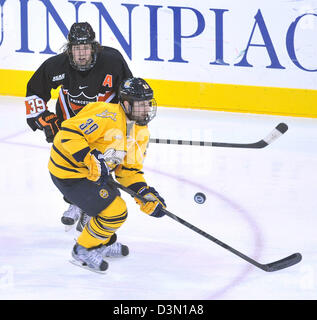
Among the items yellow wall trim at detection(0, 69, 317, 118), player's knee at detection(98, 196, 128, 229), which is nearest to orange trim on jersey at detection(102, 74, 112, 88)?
player's knee at detection(98, 196, 128, 229)

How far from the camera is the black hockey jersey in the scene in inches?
162

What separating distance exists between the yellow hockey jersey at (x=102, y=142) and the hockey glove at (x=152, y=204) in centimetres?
9

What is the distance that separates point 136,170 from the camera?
12.3 feet

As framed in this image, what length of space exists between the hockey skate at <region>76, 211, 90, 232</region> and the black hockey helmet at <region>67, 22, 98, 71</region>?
2.36ft

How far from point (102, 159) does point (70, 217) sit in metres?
0.79

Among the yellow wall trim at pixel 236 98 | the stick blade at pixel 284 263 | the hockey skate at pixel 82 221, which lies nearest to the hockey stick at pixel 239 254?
the stick blade at pixel 284 263

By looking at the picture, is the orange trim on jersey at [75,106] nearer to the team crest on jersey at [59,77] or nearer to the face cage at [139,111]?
the team crest on jersey at [59,77]

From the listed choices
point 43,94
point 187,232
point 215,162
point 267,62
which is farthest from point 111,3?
point 187,232

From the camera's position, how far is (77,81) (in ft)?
13.5

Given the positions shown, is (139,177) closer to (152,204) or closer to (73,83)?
(152,204)

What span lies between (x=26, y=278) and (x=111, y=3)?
3073 millimetres

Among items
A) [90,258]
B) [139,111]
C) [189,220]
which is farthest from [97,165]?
[189,220]
